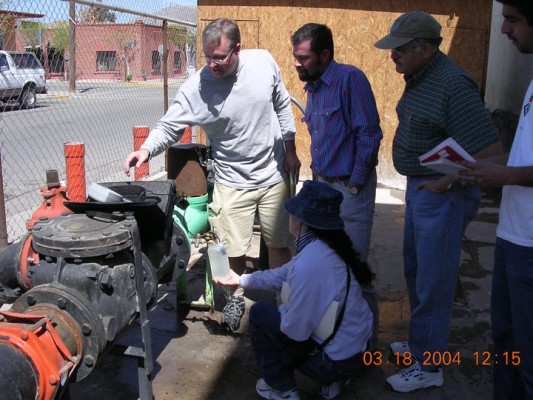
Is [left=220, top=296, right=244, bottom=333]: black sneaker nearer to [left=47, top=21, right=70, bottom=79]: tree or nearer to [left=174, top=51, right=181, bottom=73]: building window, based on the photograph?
[left=47, top=21, right=70, bottom=79]: tree

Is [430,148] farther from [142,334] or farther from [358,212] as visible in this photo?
[142,334]

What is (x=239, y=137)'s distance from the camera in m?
3.70

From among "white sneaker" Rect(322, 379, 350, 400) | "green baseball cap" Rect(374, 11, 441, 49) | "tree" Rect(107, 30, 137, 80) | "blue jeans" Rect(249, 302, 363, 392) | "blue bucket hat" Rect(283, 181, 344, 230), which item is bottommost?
"white sneaker" Rect(322, 379, 350, 400)

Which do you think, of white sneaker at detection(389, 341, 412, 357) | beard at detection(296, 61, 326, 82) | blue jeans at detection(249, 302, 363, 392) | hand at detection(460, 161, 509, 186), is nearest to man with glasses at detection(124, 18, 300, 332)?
beard at detection(296, 61, 326, 82)

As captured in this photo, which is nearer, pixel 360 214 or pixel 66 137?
pixel 360 214

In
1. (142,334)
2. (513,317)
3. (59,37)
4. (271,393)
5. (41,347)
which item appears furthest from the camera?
(59,37)

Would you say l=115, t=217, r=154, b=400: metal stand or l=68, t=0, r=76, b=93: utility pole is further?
l=68, t=0, r=76, b=93: utility pole

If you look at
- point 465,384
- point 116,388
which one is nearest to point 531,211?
point 465,384

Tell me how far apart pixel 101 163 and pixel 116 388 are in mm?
6999

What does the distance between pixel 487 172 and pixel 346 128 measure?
1.12 metres

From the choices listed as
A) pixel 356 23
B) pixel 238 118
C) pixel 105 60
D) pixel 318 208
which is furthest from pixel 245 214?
pixel 105 60

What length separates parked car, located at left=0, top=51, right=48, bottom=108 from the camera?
28.3 ft

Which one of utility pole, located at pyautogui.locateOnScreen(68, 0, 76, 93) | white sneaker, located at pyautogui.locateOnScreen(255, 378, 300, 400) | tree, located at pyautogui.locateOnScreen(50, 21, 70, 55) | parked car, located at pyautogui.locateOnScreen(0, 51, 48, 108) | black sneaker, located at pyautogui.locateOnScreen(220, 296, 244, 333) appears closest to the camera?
white sneaker, located at pyautogui.locateOnScreen(255, 378, 300, 400)

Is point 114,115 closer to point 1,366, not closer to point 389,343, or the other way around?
point 389,343
